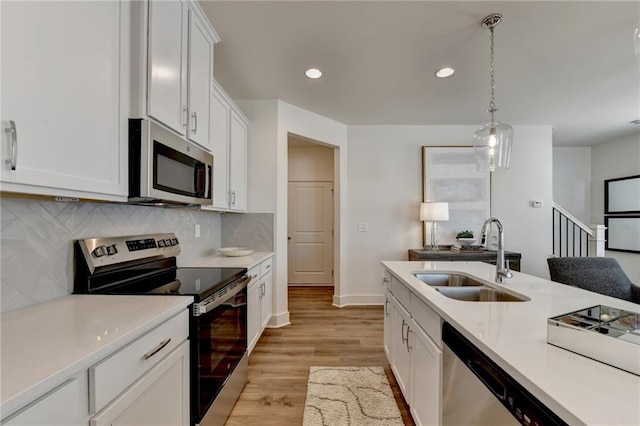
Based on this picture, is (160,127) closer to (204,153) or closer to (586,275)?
(204,153)

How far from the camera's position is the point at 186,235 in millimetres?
2557

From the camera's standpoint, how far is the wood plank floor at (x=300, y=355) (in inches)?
75.2

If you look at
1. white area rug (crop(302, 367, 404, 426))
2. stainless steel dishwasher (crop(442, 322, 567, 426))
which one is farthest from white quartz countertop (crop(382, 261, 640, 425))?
white area rug (crop(302, 367, 404, 426))

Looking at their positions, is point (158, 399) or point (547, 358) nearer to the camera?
point (547, 358)

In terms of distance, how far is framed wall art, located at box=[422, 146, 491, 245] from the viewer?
169 inches

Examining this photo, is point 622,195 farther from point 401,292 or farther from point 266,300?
point 266,300

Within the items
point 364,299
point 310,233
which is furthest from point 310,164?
point 364,299

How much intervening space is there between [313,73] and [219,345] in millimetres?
2443

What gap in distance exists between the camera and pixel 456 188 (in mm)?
4309

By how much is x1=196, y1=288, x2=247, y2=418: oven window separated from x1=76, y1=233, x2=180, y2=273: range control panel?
1.95 ft

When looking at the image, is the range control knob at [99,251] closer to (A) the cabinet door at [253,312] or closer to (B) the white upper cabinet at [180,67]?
(B) the white upper cabinet at [180,67]

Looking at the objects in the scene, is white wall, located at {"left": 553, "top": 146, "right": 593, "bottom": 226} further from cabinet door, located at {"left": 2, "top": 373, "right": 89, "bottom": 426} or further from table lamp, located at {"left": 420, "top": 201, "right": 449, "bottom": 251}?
cabinet door, located at {"left": 2, "top": 373, "right": 89, "bottom": 426}

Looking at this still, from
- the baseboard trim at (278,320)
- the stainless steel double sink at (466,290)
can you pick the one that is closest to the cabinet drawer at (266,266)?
the baseboard trim at (278,320)

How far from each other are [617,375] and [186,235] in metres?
2.65
